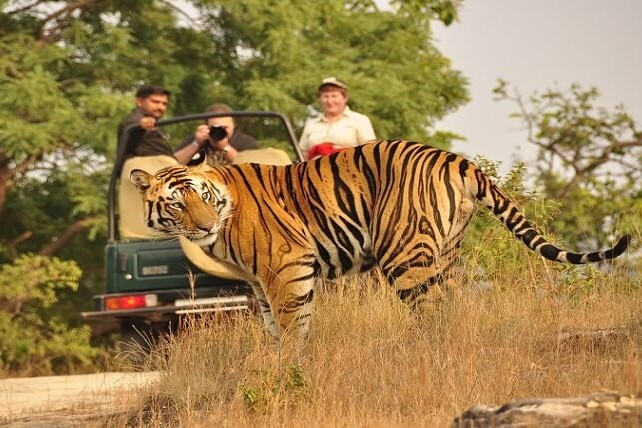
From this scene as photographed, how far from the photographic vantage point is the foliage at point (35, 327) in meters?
20.4

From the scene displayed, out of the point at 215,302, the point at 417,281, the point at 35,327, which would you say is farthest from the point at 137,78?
the point at 417,281

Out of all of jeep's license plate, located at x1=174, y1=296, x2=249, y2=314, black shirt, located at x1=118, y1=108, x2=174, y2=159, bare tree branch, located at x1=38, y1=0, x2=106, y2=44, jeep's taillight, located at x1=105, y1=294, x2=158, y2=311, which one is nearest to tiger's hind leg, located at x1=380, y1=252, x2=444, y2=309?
jeep's license plate, located at x1=174, y1=296, x2=249, y2=314

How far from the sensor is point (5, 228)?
22.8 metres

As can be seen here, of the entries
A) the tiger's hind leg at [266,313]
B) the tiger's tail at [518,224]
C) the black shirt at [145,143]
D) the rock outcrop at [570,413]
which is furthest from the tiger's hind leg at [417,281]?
the black shirt at [145,143]

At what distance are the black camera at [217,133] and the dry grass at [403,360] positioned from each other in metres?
2.45

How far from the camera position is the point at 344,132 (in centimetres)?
1288

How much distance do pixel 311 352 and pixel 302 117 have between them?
40.1ft

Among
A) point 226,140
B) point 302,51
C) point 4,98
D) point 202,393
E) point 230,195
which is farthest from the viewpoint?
point 302,51

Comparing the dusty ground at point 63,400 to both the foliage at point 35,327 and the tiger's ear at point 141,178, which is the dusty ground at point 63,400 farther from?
the foliage at point 35,327

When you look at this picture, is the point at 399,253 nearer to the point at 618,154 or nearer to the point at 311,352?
the point at 311,352

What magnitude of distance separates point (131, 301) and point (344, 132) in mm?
2361

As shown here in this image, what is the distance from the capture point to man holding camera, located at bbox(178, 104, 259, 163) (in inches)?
505

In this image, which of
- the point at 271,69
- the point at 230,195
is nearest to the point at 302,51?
the point at 271,69

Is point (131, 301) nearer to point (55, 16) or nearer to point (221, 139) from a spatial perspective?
point (221, 139)
